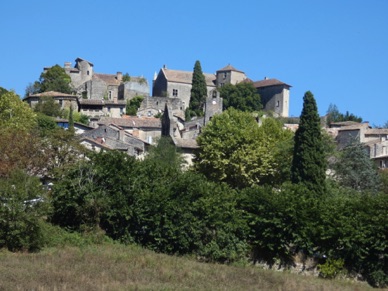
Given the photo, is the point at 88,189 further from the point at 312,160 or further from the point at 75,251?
the point at 312,160

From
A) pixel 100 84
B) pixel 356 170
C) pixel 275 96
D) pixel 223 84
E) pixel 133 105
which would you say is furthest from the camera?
pixel 223 84

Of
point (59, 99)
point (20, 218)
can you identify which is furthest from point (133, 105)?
point (20, 218)

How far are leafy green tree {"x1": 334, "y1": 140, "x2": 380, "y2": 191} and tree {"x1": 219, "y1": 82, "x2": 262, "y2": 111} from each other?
5162 cm

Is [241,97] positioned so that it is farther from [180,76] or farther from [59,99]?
[59,99]

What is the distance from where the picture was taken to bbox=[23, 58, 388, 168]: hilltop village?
80.1 m

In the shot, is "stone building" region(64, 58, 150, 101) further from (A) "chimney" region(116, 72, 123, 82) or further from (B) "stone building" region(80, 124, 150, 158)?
(B) "stone building" region(80, 124, 150, 158)

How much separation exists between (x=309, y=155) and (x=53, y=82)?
71.6 m

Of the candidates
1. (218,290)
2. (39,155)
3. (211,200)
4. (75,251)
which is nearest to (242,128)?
(39,155)

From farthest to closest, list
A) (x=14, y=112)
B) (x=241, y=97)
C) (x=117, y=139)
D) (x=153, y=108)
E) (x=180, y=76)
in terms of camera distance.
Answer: (x=180, y=76), (x=241, y=97), (x=153, y=108), (x=117, y=139), (x=14, y=112)

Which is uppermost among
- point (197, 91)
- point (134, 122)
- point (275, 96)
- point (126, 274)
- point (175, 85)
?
point (175, 85)

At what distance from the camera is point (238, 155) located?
60125mm

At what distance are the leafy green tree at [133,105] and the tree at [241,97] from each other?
43.7 ft

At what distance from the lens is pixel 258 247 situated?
118ft

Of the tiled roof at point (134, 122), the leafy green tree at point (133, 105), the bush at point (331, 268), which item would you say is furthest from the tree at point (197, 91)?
the bush at point (331, 268)
